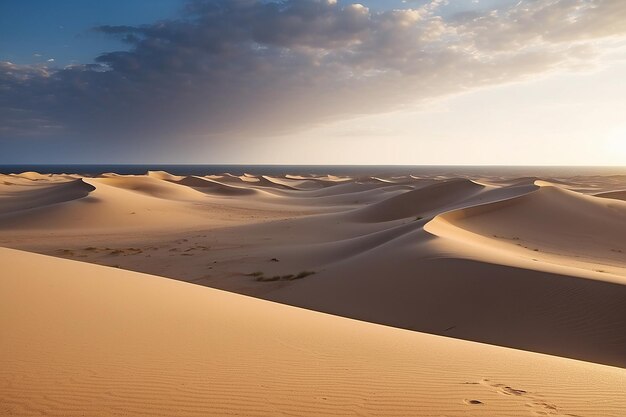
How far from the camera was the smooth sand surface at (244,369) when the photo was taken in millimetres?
3125

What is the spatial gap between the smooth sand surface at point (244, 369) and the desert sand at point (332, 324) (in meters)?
0.02

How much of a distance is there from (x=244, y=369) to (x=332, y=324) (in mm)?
2807

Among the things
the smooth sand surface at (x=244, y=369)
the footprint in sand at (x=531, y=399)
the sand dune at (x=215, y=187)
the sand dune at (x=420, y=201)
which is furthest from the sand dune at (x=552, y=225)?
the sand dune at (x=215, y=187)

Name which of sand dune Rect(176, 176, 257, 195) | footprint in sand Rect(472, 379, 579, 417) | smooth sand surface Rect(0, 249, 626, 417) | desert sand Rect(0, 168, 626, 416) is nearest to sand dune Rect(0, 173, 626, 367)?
desert sand Rect(0, 168, 626, 416)

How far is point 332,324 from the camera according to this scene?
6.52m

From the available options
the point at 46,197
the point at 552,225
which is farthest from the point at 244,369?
the point at 46,197

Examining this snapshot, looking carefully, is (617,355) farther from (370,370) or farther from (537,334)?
(370,370)

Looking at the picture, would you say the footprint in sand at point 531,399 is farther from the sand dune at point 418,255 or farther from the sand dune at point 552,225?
the sand dune at point 552,225

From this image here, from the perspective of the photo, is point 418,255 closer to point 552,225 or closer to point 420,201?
point 552,225

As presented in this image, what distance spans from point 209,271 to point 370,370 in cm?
995

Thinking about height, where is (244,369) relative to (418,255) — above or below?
above

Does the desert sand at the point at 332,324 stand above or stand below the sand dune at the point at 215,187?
below

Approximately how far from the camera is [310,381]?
3.68 meters

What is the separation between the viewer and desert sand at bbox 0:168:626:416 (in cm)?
331
